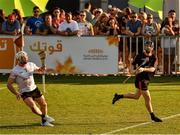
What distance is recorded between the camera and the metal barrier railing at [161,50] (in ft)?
73.8

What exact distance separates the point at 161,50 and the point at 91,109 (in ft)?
25.5

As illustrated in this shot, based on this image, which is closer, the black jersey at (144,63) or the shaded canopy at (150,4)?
the black jersey at (144,63)

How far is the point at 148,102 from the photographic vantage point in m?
13.9

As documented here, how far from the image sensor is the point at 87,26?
22.2 metres

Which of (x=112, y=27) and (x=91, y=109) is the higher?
(x=112, y=27)

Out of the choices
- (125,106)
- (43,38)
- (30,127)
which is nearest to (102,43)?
(43,38)

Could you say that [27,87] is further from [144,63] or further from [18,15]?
[18,15]

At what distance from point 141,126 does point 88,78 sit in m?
8.80

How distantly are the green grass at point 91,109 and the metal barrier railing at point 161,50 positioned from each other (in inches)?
48.7

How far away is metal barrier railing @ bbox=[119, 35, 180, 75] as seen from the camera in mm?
22484

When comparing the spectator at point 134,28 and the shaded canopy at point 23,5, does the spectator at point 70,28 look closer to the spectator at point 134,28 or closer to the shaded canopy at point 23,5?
the shaded canopy at point 23,5

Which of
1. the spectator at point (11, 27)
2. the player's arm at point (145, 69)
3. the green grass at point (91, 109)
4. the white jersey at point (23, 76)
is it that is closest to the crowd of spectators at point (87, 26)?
the spectator at point (11, 27)

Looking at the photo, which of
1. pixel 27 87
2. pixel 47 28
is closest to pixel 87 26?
pixel 47 28

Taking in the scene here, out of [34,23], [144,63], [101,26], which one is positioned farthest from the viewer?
[101,26]
